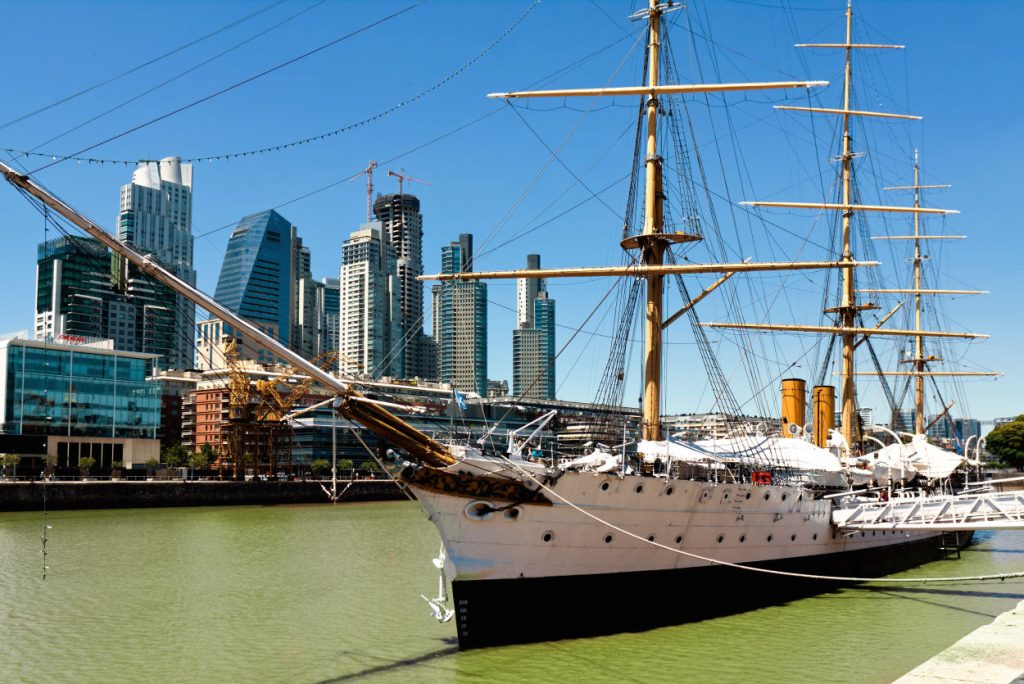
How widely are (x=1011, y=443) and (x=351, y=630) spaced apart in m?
105

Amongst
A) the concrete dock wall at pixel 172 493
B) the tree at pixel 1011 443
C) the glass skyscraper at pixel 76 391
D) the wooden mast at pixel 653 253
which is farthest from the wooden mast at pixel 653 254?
the tree at pixel 1011 443

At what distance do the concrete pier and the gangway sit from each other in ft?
37.3

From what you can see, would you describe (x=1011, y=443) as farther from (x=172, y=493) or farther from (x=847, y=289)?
(x=172, y=493)

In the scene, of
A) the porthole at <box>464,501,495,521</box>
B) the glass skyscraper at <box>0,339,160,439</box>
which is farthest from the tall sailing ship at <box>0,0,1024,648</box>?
the glass skyscraper at <box>0,339,160,439</box>

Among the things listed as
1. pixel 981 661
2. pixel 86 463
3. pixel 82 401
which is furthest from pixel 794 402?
pixel 82 401

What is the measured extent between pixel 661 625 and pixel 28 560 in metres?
25.3

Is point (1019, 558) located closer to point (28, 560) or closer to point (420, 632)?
point (420, 632)

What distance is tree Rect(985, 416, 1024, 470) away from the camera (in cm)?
10531

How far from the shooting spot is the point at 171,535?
148ft

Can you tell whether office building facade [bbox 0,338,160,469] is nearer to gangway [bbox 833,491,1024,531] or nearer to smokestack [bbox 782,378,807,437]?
smokestack [bbox 782,378,807,437]

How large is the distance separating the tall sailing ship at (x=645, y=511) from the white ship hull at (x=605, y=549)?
0.03 meters

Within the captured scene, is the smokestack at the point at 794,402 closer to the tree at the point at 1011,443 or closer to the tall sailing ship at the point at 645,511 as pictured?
the tall sailing ship at the point at 645,511

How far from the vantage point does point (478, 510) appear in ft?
62.0

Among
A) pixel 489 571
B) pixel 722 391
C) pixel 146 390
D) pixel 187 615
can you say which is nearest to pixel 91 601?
pixel 187 615
